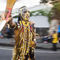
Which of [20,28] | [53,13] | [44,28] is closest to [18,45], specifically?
[20,28]

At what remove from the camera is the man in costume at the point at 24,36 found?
9.00ft

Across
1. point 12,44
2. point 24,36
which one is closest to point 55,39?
point 24,36

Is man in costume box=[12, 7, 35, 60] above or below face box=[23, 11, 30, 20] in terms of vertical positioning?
below

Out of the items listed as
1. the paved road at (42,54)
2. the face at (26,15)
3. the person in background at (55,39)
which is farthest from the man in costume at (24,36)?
the person in background at (55,39)

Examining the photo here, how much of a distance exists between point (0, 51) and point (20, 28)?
473 mm

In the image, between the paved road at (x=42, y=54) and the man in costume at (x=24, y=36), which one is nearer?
the man in costume at (x=24, y=36)

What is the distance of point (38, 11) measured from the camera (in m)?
2.82

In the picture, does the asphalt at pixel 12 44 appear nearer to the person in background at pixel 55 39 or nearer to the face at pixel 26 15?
the person in background at pixel 55 39

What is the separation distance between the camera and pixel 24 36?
275 centimetres

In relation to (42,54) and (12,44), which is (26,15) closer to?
(12,44)

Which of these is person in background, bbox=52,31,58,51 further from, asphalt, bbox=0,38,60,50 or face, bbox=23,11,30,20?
face, bbox=23,11,30,20

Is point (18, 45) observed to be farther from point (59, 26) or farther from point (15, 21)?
point (59, 26)

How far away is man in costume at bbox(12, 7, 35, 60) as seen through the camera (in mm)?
2742

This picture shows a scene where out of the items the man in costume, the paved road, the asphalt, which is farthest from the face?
the paved road
